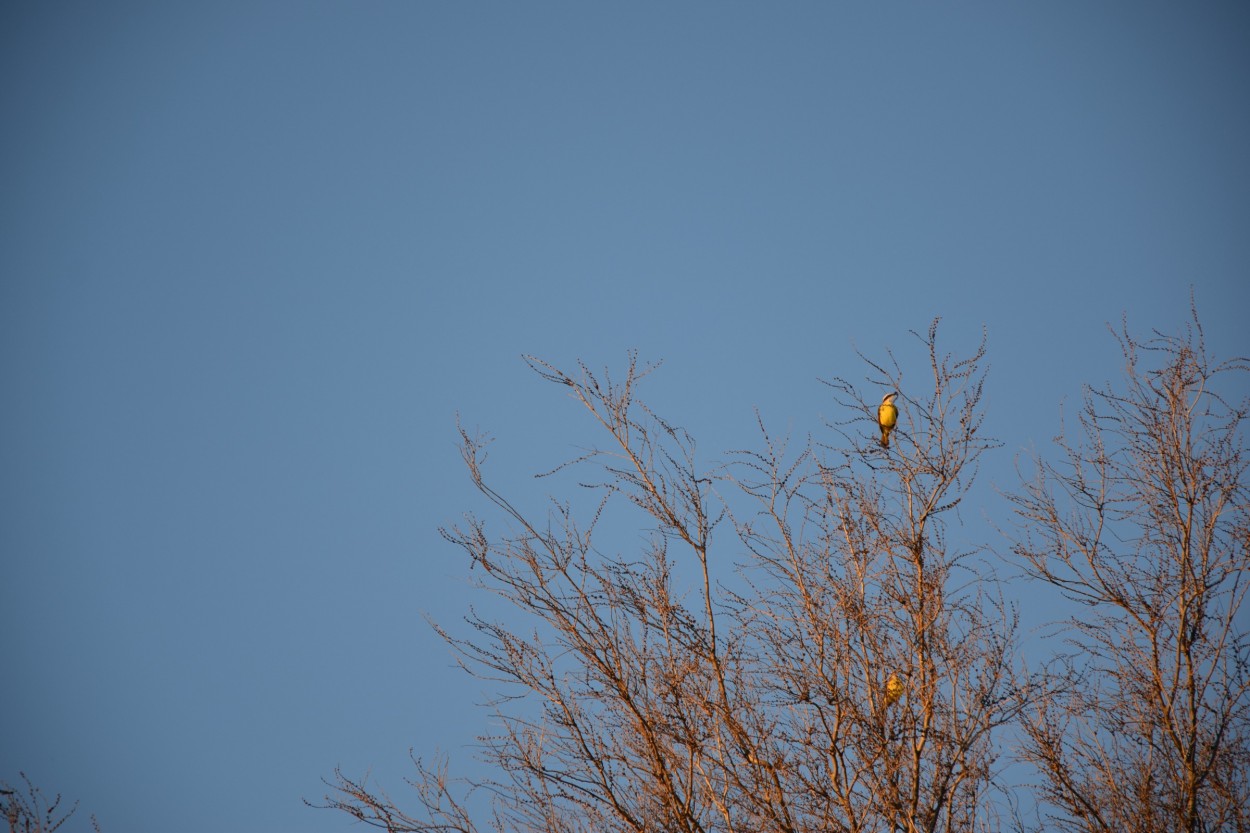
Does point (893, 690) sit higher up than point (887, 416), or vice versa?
point (887, 416)

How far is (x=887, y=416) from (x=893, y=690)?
117cm

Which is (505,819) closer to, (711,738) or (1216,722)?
(711,738)

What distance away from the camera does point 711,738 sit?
373 cm

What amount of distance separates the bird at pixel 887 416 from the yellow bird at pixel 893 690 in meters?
1.01

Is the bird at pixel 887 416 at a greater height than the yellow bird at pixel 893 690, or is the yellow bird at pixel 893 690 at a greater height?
the bird at pixel 887 416

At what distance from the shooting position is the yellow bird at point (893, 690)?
3.81 metres

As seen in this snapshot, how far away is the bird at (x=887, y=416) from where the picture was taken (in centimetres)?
423

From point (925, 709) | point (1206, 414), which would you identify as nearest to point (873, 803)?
point (925, 709)

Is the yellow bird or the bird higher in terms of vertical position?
the bird

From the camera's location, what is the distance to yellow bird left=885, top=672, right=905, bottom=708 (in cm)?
381

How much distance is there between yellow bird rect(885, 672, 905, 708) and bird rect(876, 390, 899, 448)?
101cm

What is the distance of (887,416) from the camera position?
13.9 feet

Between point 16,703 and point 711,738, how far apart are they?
160 m

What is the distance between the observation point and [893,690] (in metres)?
3.82
